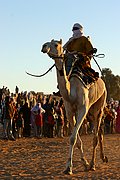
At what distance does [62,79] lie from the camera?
926cm

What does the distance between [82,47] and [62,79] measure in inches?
59.4

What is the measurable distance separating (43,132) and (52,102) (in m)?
1.84

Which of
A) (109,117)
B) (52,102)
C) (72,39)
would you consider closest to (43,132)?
(52,102)

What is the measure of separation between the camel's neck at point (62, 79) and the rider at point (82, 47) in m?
0.95

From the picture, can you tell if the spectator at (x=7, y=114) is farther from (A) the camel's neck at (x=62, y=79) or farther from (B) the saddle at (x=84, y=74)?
(A) the camel's neck at (x=62, y=79)

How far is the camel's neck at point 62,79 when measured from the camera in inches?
364

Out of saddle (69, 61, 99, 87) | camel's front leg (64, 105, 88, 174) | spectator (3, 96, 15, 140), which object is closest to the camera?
camel's front leg (64, 105, 88, 174)

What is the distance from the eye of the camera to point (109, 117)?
30.1 meters

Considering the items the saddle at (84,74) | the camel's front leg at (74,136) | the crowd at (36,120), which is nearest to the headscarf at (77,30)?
the saddle at (84,74)

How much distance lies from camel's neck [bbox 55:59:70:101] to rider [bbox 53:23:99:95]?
950mm

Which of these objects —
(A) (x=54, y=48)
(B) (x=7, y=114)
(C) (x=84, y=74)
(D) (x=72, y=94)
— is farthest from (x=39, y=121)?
(A) (x=54, y=48)

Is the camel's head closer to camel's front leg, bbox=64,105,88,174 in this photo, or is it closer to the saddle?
the saddle

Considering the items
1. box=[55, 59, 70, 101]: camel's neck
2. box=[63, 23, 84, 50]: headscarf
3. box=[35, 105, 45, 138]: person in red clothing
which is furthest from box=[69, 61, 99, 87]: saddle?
box=[35, 105, 45, 138]: person in red clothing

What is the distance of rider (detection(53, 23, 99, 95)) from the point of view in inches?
403
